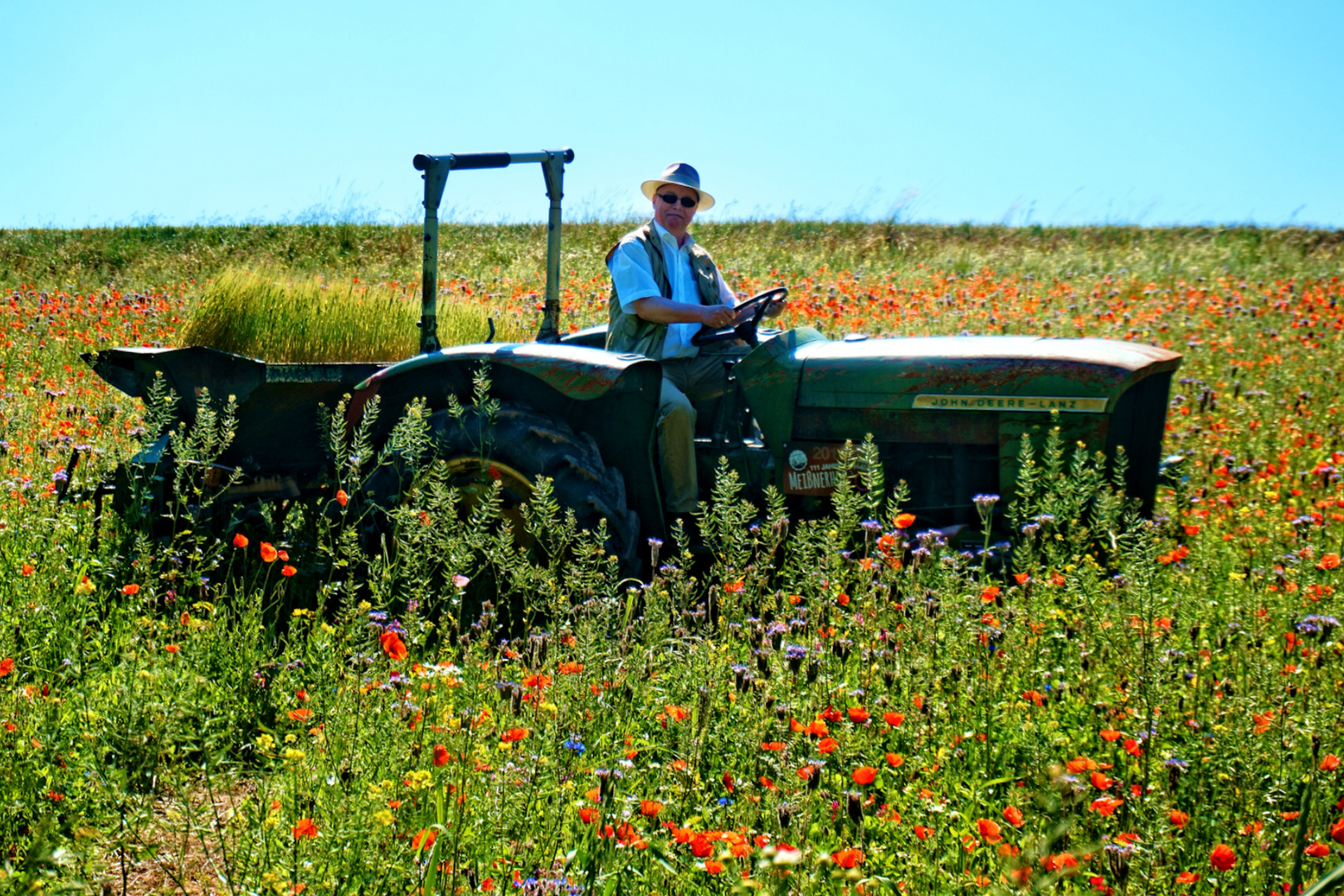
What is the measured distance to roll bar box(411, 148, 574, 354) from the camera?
162 inches

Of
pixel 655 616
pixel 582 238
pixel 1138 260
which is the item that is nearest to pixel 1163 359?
pixel 655 616

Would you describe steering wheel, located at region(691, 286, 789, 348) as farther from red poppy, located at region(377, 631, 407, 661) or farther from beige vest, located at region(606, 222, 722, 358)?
red poppy, located at region(377, 631, 407, 661)

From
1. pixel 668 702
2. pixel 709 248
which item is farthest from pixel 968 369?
pixel 709 248

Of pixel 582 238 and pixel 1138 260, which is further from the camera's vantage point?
pixel 582 238

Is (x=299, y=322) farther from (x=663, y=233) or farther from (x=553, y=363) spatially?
(x=553, y=363)

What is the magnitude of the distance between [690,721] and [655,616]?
0.98ft

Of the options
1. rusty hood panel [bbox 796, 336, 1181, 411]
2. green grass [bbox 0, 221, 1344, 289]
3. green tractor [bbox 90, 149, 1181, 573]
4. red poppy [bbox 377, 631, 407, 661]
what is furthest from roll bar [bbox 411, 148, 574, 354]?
green grass [bbox 0, 221, 1344, 289]

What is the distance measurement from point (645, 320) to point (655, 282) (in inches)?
7.1

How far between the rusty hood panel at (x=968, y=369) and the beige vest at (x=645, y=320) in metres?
0.62

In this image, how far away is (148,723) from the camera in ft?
8.26

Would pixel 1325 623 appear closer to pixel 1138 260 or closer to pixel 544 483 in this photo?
pixel 544 483

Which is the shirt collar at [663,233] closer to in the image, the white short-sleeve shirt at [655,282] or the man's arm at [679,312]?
the white short-sleeve shirt at [655,282]

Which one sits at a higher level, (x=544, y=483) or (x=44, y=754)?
(x=544, y=483)

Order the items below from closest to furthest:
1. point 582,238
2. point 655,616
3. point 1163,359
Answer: point 655,616
point 1163,359
point 582,238
